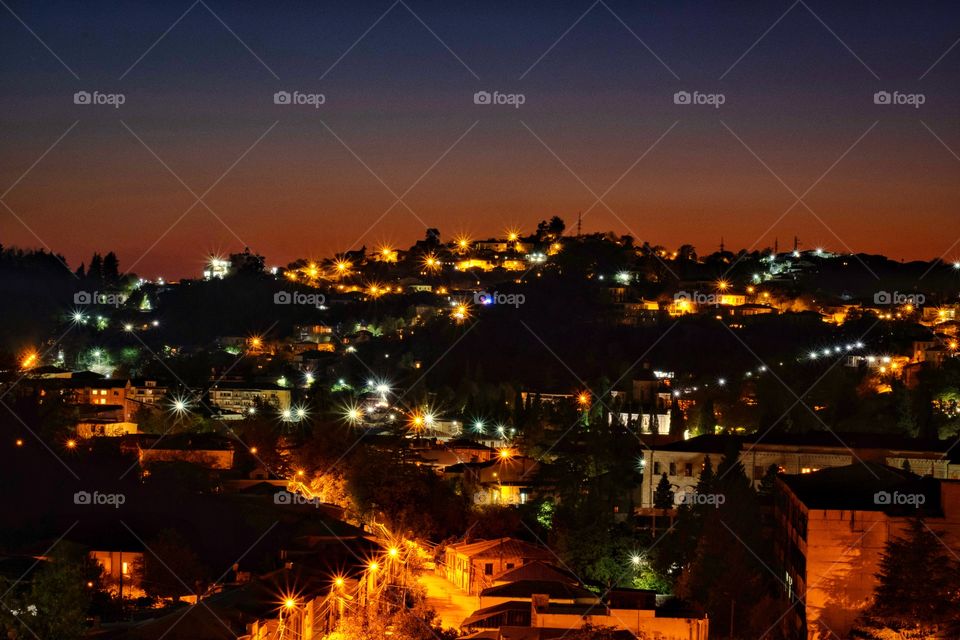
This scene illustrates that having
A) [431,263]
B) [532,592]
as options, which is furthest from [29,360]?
[532,592]

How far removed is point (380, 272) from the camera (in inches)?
2589

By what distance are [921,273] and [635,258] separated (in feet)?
72.1

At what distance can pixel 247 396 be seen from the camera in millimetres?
41375

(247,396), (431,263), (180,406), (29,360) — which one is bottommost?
(180,406)

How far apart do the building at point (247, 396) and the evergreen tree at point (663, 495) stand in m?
17.7

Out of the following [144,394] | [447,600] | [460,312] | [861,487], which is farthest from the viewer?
[460,312]

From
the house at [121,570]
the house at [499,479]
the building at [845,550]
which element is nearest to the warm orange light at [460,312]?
the house at [499,479]

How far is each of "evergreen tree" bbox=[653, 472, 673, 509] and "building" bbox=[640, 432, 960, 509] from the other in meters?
0.67

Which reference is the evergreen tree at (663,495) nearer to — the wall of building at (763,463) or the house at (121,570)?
the wall of building at (763,463)

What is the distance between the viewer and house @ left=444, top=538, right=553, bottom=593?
19.9 m

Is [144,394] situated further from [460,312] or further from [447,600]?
[447,600]

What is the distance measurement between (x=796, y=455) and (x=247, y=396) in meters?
22.0

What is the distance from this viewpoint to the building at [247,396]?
39.9m

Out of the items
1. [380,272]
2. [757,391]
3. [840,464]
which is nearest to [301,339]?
[380,272]
